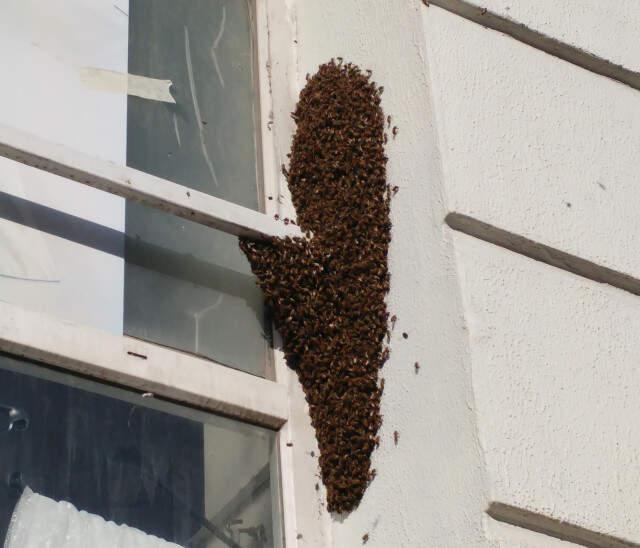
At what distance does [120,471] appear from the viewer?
3625 mm

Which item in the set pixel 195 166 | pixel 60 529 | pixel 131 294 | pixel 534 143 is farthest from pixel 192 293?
pixel 534 143

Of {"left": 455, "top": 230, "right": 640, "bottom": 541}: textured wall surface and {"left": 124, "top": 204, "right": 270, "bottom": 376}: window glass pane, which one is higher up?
{"left": 124, "top": 204, "right": 270, "bottom": 376}: window glass pane

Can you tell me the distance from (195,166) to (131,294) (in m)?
0.63

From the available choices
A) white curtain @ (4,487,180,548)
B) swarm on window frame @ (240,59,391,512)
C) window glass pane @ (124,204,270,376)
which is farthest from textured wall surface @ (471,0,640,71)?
white curtain @ (4,487,180,548)

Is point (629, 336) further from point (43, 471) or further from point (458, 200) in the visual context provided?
point (43, 471)

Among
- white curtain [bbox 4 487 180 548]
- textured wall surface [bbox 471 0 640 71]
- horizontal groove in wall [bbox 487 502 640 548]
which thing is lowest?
horizontal groove in wall [bbox 487 502 640 548]

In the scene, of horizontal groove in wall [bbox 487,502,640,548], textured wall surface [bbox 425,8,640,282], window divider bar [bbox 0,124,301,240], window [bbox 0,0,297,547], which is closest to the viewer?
horizontal groove in wall [bbox 487,502,640,548]

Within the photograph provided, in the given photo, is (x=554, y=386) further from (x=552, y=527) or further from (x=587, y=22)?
(x=587, y=22)

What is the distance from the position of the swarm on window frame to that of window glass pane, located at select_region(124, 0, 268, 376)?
5.6 inches

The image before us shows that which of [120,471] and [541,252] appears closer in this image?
[120,471]

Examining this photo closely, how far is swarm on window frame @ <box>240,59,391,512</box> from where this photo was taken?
12.7 feet

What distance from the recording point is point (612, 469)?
3.61 m

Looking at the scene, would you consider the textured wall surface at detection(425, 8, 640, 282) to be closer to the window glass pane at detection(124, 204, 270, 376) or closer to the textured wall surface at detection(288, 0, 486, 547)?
the textured wall surface at detection(288, 0, 486, 547)

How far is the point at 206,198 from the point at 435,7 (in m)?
0.93
